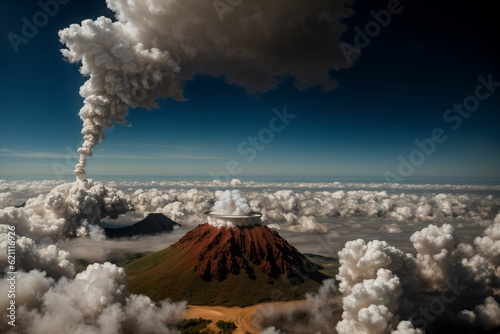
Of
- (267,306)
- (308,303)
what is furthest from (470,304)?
(267,306)

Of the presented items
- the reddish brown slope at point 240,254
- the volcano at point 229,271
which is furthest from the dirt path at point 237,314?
the reddish brown slope at point 240,254

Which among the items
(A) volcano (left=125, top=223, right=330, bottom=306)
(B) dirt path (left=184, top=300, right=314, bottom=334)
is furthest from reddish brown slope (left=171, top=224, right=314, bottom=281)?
(B) dirt path (left=184, top=300, right=314, bottom=334)

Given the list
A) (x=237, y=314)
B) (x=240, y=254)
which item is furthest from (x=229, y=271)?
(x=237, y=314)

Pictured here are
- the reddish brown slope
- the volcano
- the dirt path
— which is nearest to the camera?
the dirt path

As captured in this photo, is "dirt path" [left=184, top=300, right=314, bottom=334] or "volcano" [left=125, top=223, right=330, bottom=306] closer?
"dirt path" [left=184, top=300, right=314, bottom=334]

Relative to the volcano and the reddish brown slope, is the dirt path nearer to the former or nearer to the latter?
the volcano

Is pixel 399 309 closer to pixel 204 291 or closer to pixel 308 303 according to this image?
pixel 308 303

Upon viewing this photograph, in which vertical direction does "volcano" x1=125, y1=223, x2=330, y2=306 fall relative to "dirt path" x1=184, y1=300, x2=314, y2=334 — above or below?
above
